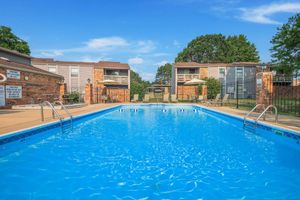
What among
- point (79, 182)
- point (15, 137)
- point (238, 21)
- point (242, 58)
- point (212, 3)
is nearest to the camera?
point (79, 182)

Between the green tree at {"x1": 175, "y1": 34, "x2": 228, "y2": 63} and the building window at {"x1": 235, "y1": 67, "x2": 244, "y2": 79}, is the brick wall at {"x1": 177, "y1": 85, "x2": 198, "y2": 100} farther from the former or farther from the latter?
the green tree at {"x1": 175, "y1": 34, "x2": 228, "y2": 63}

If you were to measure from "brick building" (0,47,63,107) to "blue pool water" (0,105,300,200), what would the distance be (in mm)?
9223

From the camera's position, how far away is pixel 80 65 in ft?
102

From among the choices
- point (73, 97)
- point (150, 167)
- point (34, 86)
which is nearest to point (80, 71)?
point (73, 97)

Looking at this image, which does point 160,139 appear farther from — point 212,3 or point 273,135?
point 212,3

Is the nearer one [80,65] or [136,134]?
[136,134]

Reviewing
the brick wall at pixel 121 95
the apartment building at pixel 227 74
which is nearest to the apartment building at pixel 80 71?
the brick wall at pixel 121 95

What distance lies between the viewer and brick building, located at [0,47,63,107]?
1418 cm

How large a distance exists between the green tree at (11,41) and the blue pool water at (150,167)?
114 ft

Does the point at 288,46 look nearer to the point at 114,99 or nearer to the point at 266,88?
the point at 266,88

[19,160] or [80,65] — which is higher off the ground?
[80,65]

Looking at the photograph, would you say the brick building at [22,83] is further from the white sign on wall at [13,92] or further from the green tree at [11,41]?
the green tree at [11,41]

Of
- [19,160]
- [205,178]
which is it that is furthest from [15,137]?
[205,178]

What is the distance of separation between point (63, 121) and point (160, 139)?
4.22m
